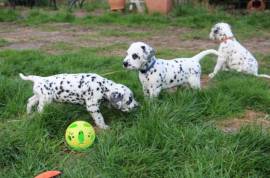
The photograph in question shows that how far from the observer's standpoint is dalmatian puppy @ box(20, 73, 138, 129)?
5.35 meters

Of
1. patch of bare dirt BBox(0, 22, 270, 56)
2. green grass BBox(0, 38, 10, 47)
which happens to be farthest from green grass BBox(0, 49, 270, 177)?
green grass BBox(0, 38, 10, 47)

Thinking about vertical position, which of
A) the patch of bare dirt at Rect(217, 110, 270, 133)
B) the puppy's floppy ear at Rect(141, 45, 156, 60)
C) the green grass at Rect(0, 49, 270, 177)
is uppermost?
the puppy's floppy ear at Rect(141, 45, 156, 60)

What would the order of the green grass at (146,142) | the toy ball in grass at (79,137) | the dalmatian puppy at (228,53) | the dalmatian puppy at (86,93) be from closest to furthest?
the green grass at (146,142) < the toy ball in grass at (79,137) < the dalmatian puppy at (86,93) < the dalmatian puppy at (228,53)

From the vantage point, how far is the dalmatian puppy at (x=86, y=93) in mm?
5348

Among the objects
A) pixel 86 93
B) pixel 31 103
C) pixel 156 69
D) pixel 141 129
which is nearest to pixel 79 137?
pixel 141 129

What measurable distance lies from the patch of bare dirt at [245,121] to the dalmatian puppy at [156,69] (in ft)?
2.59

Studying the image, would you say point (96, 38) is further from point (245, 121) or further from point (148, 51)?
point (245, 121)

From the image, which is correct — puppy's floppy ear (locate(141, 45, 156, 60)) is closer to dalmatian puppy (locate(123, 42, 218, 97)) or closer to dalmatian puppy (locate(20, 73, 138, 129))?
dalmatian puppy (locate(123, 42, 218, 97))

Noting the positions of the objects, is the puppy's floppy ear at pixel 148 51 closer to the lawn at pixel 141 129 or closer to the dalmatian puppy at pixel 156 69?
the dalmatian puppy at pixel 156 69

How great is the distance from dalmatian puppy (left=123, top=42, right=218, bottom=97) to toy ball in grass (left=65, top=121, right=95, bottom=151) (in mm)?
1193

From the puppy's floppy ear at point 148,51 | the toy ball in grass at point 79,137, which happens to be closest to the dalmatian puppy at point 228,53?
the puppy's floppy ear at point 148,51

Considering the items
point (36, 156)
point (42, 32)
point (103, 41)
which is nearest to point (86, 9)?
point (42, 32)

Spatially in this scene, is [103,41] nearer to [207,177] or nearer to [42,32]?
[42,32]

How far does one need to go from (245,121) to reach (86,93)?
74.7 inches
